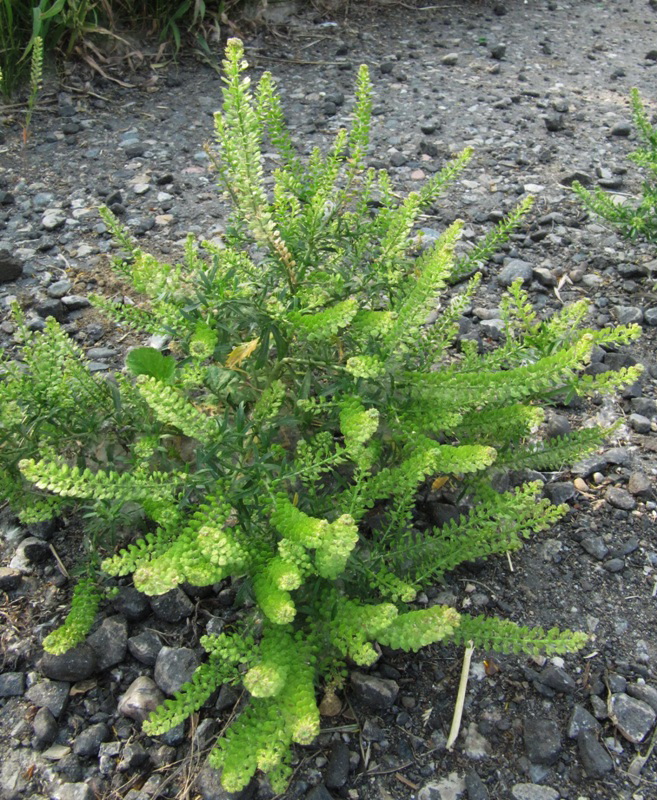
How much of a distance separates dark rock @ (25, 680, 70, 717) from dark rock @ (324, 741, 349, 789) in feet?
2.25

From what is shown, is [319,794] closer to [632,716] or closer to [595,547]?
[632,716]

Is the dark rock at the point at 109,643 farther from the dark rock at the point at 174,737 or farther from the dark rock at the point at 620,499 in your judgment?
the dark rock at the point at 620,499

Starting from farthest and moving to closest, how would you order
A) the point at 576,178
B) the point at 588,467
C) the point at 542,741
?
the point at 576,178
the point at 588,467
the point at 542,741

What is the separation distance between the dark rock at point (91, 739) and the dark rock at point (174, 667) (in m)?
0.17

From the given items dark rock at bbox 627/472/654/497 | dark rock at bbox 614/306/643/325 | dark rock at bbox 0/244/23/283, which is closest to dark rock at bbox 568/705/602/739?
dark rock at bbox 627/472/654/497

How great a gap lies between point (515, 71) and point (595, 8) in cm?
196

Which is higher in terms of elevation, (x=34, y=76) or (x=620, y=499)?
(x=34, y=76)

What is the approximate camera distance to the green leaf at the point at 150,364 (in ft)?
7.36

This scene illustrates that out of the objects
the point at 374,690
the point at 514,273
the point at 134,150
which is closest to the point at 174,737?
the point at 374,690

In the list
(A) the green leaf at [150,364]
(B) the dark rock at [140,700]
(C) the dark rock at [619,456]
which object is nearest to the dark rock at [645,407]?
(C) the dark rock at [619,456]

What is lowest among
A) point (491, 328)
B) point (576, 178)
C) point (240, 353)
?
point (491, 328)

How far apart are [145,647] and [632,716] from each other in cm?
126

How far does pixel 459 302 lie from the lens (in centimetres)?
236

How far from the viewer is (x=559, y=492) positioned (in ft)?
8.79
